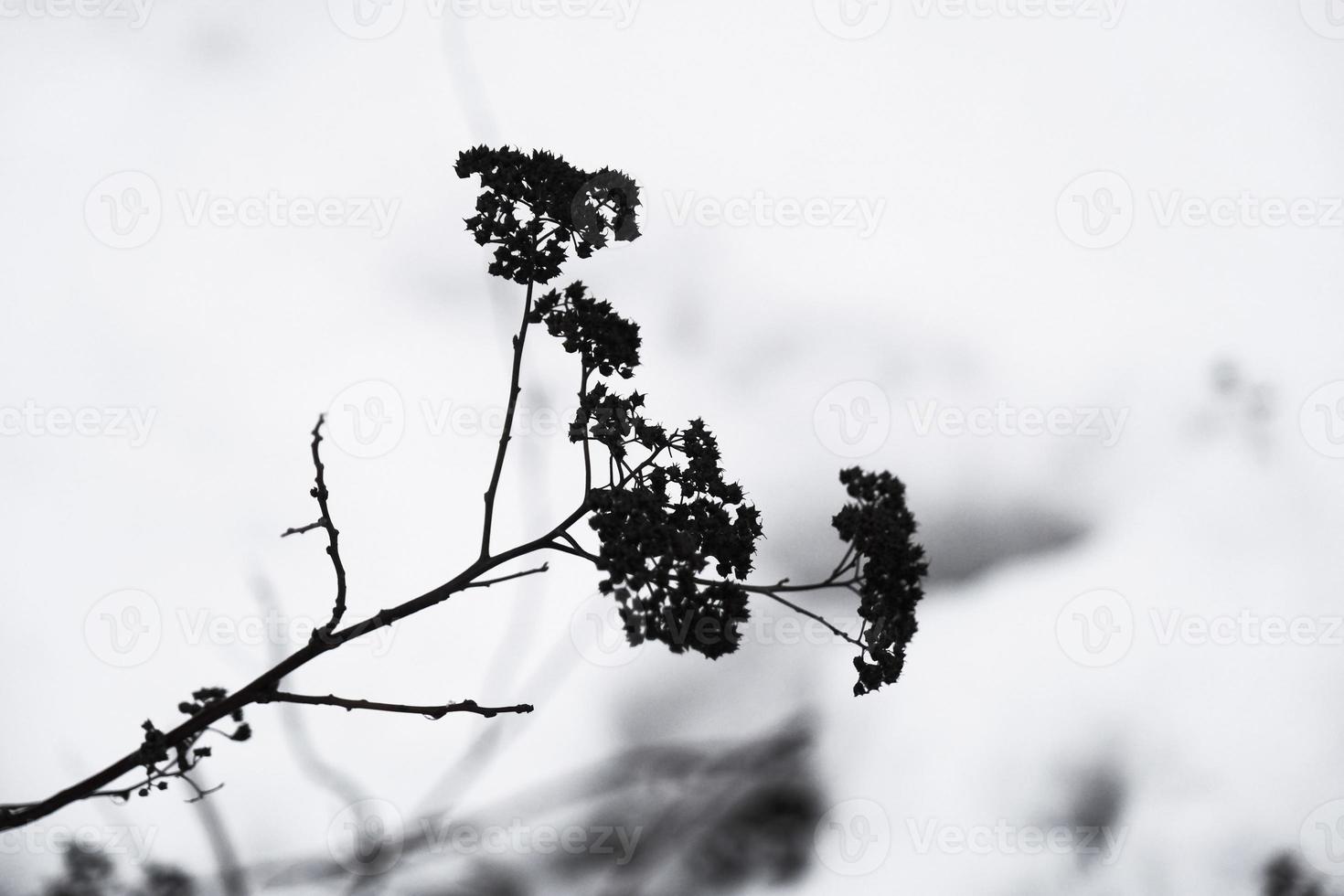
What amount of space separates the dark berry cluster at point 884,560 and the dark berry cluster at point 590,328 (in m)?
2.15

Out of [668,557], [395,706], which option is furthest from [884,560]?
[395,706]

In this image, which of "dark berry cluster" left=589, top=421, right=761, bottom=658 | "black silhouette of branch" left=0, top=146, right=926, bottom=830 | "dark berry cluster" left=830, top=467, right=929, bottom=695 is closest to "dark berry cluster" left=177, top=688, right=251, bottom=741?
"black silhouette of branch" left=0, top=146, right=926, bottom=830

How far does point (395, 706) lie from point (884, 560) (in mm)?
3636

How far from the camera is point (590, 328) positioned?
6.28m

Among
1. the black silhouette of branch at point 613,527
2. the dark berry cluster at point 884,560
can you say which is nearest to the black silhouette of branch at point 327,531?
the black silhouette of branch at point 613,527

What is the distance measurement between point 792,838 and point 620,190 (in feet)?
42.5

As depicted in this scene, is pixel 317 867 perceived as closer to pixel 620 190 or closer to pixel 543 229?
pixel 543 229

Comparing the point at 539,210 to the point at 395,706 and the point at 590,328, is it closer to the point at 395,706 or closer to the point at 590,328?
the point at 590,328

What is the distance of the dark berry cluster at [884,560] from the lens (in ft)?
19.4

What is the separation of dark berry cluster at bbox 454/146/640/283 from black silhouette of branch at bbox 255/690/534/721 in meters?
3.37

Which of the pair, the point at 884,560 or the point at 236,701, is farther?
the point at 884,560

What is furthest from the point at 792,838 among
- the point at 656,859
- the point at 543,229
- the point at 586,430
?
the point at 543,229

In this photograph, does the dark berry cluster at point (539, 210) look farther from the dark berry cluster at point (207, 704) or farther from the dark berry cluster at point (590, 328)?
the dark berry cluster at point (207, 704)

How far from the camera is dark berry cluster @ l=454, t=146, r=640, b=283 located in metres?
6.42
